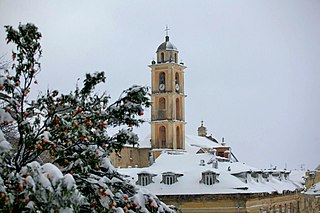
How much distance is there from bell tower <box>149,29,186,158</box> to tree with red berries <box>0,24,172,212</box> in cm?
4364

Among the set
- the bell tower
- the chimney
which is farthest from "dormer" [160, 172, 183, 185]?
the chimney

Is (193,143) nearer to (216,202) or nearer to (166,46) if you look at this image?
(166,46)

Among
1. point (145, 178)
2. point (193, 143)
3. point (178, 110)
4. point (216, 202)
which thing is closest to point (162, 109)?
point (178, 110)

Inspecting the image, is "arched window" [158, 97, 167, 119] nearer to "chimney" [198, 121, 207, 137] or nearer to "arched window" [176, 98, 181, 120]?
"arched window" [176, 98, 181, 120]

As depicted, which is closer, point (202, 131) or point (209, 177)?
point (209, 177)

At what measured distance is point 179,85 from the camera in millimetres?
55156

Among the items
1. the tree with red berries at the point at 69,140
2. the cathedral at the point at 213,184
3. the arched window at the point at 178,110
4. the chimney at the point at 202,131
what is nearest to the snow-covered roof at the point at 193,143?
the chimney at the point at 202,131

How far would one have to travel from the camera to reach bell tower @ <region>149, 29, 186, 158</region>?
176ft

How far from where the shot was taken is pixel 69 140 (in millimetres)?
8758

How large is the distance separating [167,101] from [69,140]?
4467cm

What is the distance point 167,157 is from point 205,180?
6.71 m

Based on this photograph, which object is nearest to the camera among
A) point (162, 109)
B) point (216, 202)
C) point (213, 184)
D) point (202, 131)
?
point (216, 202)

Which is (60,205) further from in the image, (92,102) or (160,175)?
(160,175)

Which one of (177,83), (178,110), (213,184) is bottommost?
(213,184)
